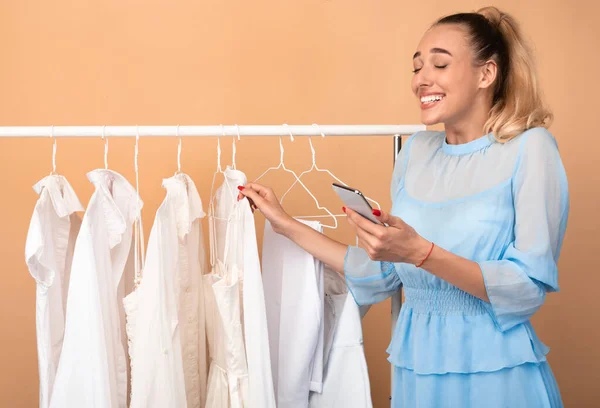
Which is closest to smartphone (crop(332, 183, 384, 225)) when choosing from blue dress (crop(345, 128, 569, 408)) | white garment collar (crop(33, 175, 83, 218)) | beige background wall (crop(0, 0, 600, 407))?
blue dress (crop(345, 128, 569, 408))

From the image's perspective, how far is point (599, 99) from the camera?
2896mm

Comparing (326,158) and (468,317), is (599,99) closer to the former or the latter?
(326,158)

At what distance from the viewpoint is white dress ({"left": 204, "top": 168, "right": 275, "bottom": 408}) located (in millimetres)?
1731

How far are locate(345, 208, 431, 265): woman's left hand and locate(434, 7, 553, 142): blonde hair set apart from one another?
14.8 inches

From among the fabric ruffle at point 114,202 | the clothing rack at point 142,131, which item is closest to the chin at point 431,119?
the clothing rack at point 142,131

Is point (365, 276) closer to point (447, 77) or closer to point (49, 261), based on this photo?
point (447, 77)

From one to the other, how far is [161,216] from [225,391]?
0.48 metres

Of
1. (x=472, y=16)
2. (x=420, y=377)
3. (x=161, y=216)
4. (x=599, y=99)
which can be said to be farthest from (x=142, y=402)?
(x=599, y=99)

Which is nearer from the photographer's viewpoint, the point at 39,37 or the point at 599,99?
the point at 39,37

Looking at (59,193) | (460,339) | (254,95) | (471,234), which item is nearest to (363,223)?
(471,234)

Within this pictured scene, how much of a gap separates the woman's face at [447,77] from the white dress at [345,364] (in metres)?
0.53

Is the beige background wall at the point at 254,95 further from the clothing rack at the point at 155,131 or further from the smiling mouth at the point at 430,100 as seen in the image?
the smiling mouth at the point at 430,100

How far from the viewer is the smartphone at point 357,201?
1.44m

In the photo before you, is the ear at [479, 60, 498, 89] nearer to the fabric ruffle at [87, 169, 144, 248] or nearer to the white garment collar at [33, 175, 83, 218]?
the fabric ruffle at [87, 169, 144, 248]
